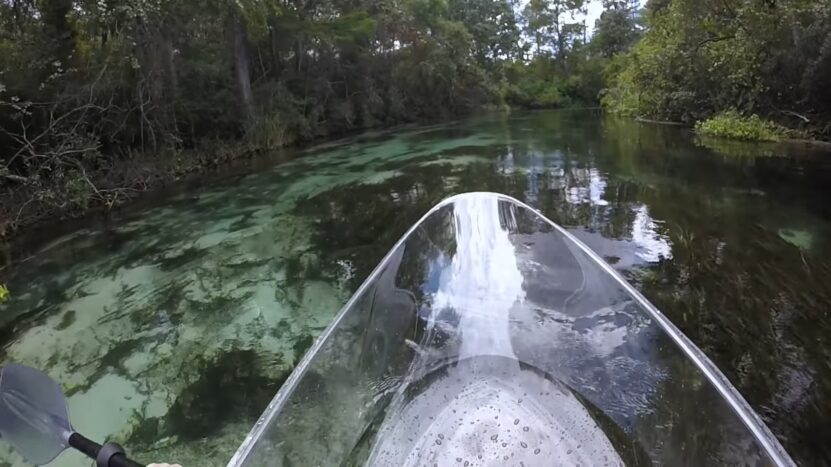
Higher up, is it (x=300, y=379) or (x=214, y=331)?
(x=300, y=379)

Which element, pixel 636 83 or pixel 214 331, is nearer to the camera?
pixel 214 331

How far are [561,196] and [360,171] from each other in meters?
3.78

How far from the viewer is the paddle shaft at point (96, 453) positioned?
938 mm

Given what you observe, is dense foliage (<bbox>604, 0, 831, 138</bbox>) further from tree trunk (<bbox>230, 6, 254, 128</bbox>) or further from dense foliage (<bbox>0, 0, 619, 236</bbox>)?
tree trunk (<bbox>230, 6, 254, 128</bbox>)

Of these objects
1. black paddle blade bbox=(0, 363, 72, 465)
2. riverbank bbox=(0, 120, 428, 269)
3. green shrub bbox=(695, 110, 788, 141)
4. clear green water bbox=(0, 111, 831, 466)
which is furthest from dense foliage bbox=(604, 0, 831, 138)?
black paddle blade bbox=(0, 363, 72, 465)

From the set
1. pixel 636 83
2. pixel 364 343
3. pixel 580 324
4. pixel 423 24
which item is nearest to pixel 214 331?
pixel 364 343

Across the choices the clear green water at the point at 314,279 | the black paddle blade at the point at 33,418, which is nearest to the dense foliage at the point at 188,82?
the clear green water at the point at 314,279

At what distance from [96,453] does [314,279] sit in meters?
2.88

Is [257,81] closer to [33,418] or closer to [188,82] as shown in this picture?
[188,82]

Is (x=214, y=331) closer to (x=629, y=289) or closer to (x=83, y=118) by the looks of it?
(x=629, y=289)

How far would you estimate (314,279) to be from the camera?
3840 mm

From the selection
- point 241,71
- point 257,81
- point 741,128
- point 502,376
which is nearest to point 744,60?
point 741,128

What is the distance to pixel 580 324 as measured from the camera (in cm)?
250

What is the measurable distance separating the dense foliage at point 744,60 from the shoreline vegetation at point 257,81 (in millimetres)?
30
